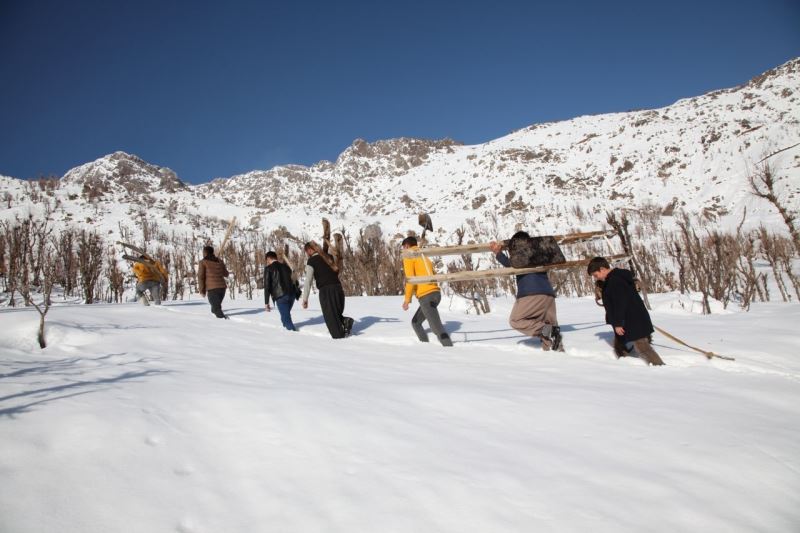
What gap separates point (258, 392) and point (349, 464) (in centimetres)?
96

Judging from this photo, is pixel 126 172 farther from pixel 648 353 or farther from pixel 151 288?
pixel 648 353

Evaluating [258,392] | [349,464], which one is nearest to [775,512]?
[349,464]

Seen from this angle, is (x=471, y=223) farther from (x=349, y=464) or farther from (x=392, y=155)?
(x=392, y=155)

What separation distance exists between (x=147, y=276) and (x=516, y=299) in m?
8.35

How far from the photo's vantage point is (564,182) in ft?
126

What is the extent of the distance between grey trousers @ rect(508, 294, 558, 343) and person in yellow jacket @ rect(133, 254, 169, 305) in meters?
8.20

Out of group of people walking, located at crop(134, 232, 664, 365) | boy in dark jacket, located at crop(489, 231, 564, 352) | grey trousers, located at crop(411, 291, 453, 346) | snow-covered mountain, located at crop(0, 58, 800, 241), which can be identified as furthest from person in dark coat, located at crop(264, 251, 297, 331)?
snow-covered mountain, located at crop(0, 58, 800, 241)

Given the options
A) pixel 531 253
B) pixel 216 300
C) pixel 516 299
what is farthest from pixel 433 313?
pixel 216 300

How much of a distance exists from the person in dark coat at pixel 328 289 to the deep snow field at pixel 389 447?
239 cm

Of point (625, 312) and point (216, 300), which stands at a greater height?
point (216, 300)

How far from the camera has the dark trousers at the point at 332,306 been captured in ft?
19.1

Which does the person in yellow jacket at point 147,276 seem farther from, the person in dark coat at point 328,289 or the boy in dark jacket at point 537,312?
the boy in dark jacket at point 537,312

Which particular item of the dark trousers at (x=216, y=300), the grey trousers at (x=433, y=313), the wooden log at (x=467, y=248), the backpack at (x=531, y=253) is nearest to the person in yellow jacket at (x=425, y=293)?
the grey trousers at (x=433, y=313)

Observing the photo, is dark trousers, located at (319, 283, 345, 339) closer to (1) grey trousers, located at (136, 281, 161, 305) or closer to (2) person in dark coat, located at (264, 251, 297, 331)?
(2) person in dark coat, located at (264, 251, 297, 331)
